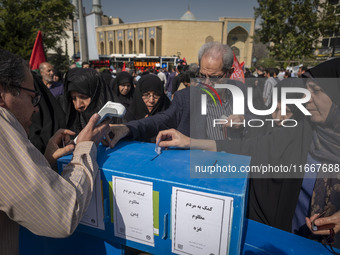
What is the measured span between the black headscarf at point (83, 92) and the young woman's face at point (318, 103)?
1.64m

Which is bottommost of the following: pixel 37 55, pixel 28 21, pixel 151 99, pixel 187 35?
pixel 151 99

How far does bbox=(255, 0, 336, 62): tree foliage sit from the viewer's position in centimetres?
1553

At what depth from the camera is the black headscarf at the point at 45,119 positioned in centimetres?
203

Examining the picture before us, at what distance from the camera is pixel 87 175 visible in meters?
0.81

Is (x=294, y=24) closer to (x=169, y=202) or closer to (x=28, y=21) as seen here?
(x=28, y=21)

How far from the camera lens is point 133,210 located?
85 cm

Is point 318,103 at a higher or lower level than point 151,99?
higher

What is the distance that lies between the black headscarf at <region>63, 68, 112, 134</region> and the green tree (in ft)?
37.0

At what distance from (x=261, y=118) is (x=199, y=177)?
74 cm

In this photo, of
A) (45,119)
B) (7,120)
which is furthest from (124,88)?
(7,120)

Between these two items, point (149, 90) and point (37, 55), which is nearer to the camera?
point (149, 90)

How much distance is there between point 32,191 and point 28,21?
15.0 m

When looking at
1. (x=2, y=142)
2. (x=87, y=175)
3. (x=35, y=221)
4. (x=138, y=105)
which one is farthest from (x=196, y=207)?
(x=138, y=105)

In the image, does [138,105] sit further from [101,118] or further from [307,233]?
[307,233]
